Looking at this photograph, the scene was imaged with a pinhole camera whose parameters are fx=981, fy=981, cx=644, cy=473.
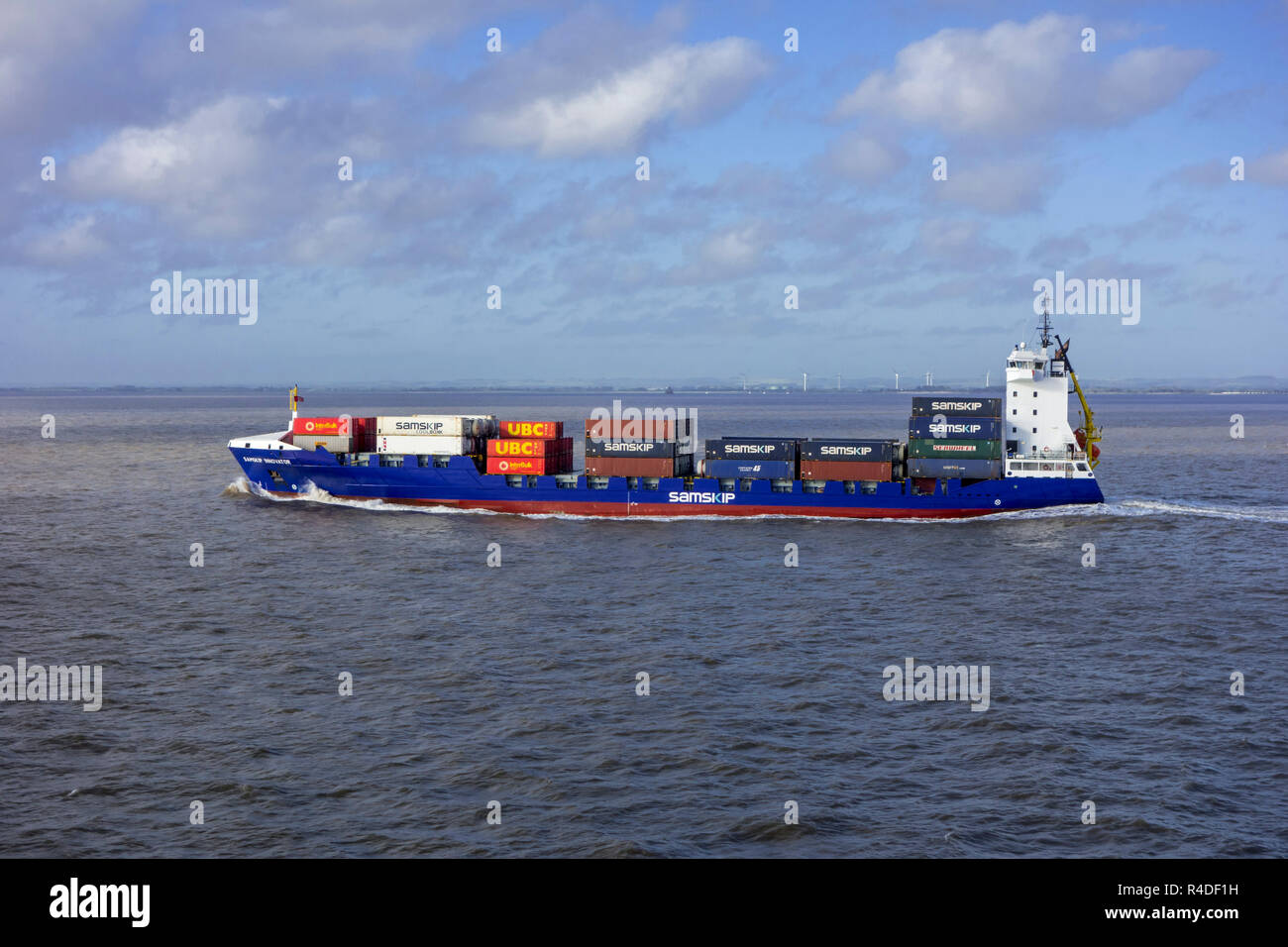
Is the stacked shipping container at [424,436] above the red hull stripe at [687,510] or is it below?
above

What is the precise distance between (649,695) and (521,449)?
38721mm

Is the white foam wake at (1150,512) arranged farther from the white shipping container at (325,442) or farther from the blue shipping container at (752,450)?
the white shipping container at (325,442)

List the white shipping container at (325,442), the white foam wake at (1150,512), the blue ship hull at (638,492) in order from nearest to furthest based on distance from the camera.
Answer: the white foam wake at (1150,512), the blue ship hull at (638,492), the white shipping container at (325,442)

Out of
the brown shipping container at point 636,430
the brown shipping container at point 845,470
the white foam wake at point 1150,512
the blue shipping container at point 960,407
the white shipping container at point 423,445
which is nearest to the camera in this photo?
the white foam wake at point 1150,512

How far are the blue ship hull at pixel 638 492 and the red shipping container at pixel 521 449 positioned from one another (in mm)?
1538

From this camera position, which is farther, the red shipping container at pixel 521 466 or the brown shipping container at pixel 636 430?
the red shipping container at pixel 521 466

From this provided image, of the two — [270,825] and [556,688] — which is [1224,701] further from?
[270,825]

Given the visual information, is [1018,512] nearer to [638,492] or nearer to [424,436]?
[638,492]

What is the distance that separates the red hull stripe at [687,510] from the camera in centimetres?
6175

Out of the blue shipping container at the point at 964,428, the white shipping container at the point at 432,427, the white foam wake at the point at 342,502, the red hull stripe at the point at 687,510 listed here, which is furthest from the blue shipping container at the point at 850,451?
the white shipping container at the point at 432,427

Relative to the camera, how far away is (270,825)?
20.0 m

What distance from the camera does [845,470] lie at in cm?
6219

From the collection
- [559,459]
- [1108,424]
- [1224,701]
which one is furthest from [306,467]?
[1108,424]
